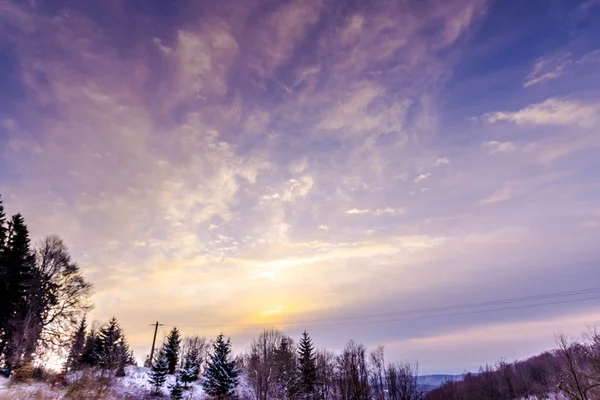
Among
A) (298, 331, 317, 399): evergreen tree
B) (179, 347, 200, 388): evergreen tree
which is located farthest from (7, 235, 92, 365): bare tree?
(298, 331, 317, 399): evergreen tree

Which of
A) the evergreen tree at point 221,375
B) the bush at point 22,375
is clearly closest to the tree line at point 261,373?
the evergreen tree at point 221,375

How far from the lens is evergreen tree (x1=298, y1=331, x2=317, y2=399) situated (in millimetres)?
67625

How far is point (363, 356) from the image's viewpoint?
9731cm

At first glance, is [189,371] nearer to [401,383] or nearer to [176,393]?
[176,393]

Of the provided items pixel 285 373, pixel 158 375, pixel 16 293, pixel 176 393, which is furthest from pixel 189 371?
pixel 16 293

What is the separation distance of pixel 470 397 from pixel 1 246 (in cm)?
14724

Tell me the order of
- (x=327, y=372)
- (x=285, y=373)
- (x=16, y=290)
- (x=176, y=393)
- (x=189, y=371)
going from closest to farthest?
(x=16, y=290), (x=176, y=393), (x=189, y=371), (x=285, y=373), (x=327, y=372)

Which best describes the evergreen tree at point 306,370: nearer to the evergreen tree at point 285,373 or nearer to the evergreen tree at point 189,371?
the evergreen tree at point 285,373

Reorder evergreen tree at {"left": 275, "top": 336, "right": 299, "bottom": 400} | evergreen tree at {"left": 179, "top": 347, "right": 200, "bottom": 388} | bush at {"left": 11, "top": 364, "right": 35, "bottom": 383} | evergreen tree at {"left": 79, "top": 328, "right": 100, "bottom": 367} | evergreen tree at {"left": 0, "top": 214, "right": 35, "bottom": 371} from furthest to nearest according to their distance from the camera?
evergreen tree at {"left": 275, "top": 336, "right": 299, "bottom": 400} < evergreen tree at {"left": 179, "top": 347, "right": 200, "bottom": 388} < evergreen tree at {"left": 79, "top": 328, "right": 100, "bottom": 367} < evergreen tree at {"left": 0, "top": 214, "right": 35, "bottom": 371} < bush at {"left": 11, "top": 364, "right": 35, "bottom": 383}

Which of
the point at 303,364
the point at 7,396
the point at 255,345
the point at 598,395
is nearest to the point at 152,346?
the point at 255,345

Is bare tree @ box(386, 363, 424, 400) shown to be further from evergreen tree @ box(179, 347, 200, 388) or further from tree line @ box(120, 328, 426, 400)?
evergreen tree @ box(179, 347, 200, 388)

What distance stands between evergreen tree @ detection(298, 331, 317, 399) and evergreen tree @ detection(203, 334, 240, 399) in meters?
17.5

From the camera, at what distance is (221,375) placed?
54656mm

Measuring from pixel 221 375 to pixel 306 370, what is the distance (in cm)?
2239
